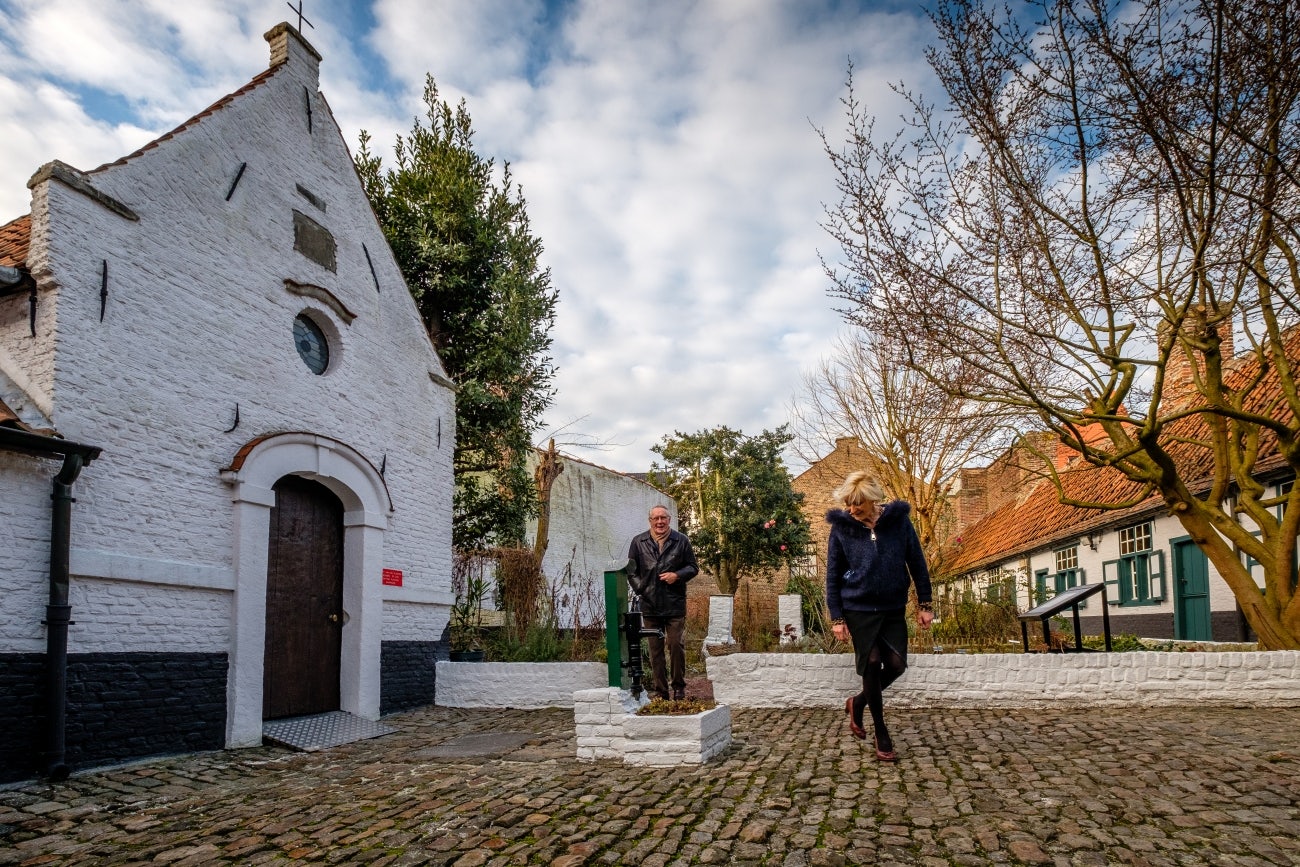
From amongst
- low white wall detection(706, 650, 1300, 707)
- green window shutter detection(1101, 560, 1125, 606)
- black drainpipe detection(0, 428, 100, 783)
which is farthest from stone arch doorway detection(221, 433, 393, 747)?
green window shutter detection(1101, 560, 1125, 606)

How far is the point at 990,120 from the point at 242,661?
8.38 meters

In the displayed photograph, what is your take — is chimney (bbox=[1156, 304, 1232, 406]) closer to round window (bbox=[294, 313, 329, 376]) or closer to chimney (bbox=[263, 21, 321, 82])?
round window (bbox=[294, 313, 329, 376])

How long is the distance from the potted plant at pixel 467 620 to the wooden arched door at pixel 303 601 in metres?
2.12

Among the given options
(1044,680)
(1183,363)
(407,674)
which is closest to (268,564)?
(407,674)

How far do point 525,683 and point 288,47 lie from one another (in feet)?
24.1

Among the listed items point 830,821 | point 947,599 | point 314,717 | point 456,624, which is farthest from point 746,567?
point 830,821

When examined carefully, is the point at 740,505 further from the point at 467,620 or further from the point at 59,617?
the point at 59,617

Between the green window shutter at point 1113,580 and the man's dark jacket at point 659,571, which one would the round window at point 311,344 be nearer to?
the man's dark jacket at point 659,571

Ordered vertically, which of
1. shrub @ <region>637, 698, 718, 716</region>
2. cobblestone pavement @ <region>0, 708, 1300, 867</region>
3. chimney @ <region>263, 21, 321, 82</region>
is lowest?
cobblestone pavement @ <region>0, 708, 1300, 867</region>

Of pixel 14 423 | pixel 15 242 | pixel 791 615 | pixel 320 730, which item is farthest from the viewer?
pixel 791 615

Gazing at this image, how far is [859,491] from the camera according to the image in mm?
5398

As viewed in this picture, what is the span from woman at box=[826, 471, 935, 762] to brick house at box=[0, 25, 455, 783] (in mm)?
5114

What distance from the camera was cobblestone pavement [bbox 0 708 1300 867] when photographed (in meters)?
3.65

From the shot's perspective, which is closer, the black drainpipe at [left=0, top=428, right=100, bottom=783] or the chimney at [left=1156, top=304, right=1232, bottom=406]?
the black drainpipe at [left=0, top=428, right=100, bottom=783]
